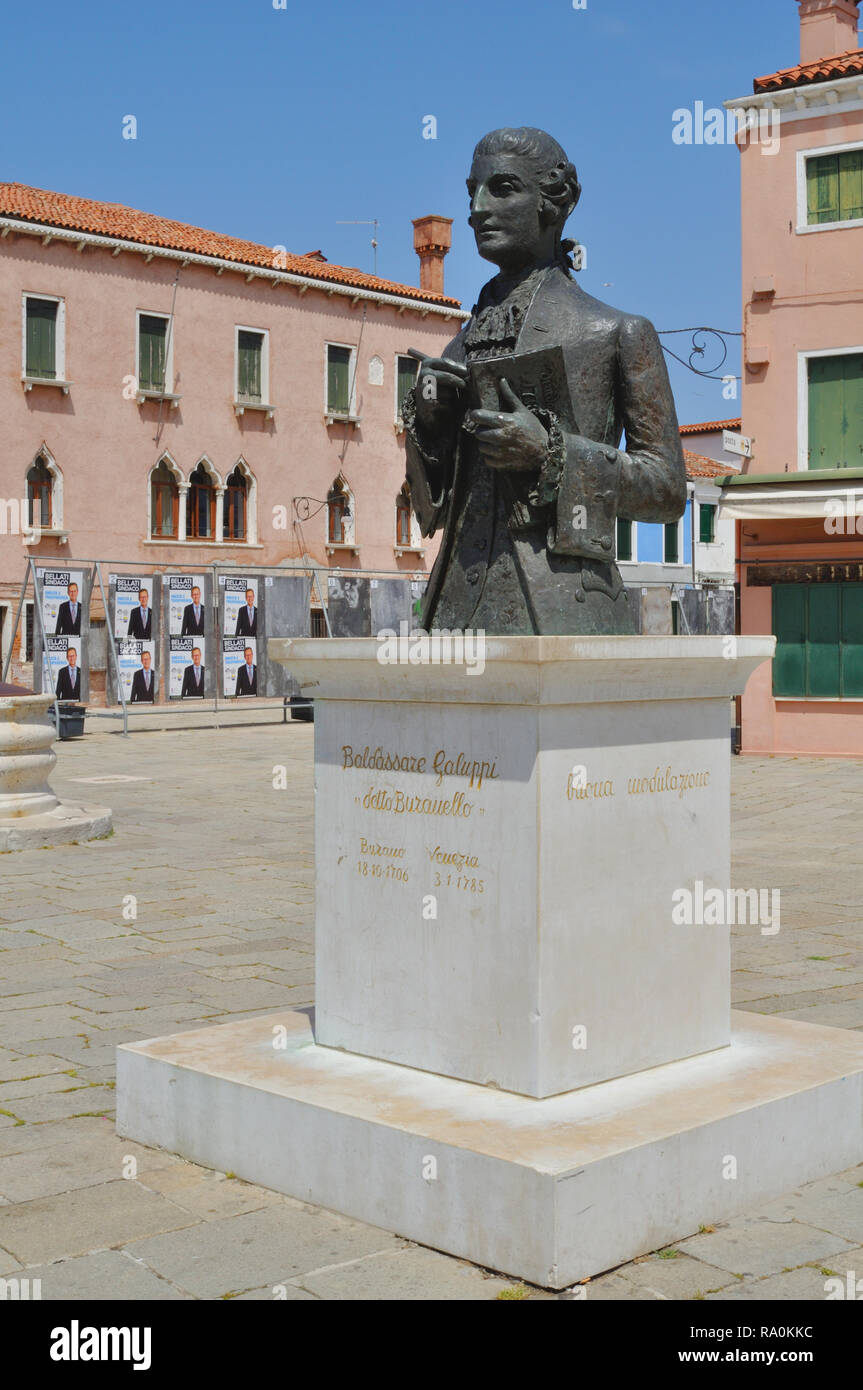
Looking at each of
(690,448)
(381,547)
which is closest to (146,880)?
(381,547)

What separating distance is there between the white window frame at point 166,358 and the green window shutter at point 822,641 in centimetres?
1572

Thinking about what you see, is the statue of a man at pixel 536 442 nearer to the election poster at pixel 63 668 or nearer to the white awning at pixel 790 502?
the white awning at pixel 790 502

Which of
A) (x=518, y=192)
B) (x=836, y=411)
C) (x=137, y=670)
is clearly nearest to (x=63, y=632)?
(x=137, y=670)

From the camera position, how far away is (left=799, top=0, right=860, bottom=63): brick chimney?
18.9 meters

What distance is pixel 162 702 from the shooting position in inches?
850

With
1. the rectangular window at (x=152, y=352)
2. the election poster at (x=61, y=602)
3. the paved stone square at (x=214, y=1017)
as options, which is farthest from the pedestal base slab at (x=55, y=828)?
the rectangular window at (x=152, y=352)

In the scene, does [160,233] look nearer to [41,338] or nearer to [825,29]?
[41,338]

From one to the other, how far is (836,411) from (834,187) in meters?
2.68

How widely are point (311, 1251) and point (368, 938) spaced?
3.12 feet

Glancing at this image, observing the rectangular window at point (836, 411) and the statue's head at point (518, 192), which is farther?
the rectangular window at point (836, 411)

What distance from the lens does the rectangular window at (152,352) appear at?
28.6 metres

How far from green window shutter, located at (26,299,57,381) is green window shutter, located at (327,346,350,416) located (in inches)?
271

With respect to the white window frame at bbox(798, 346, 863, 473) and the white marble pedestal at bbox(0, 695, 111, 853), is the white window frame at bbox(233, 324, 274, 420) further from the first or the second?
the white marble pedestal at bbox(0, 695, 111, 853)
